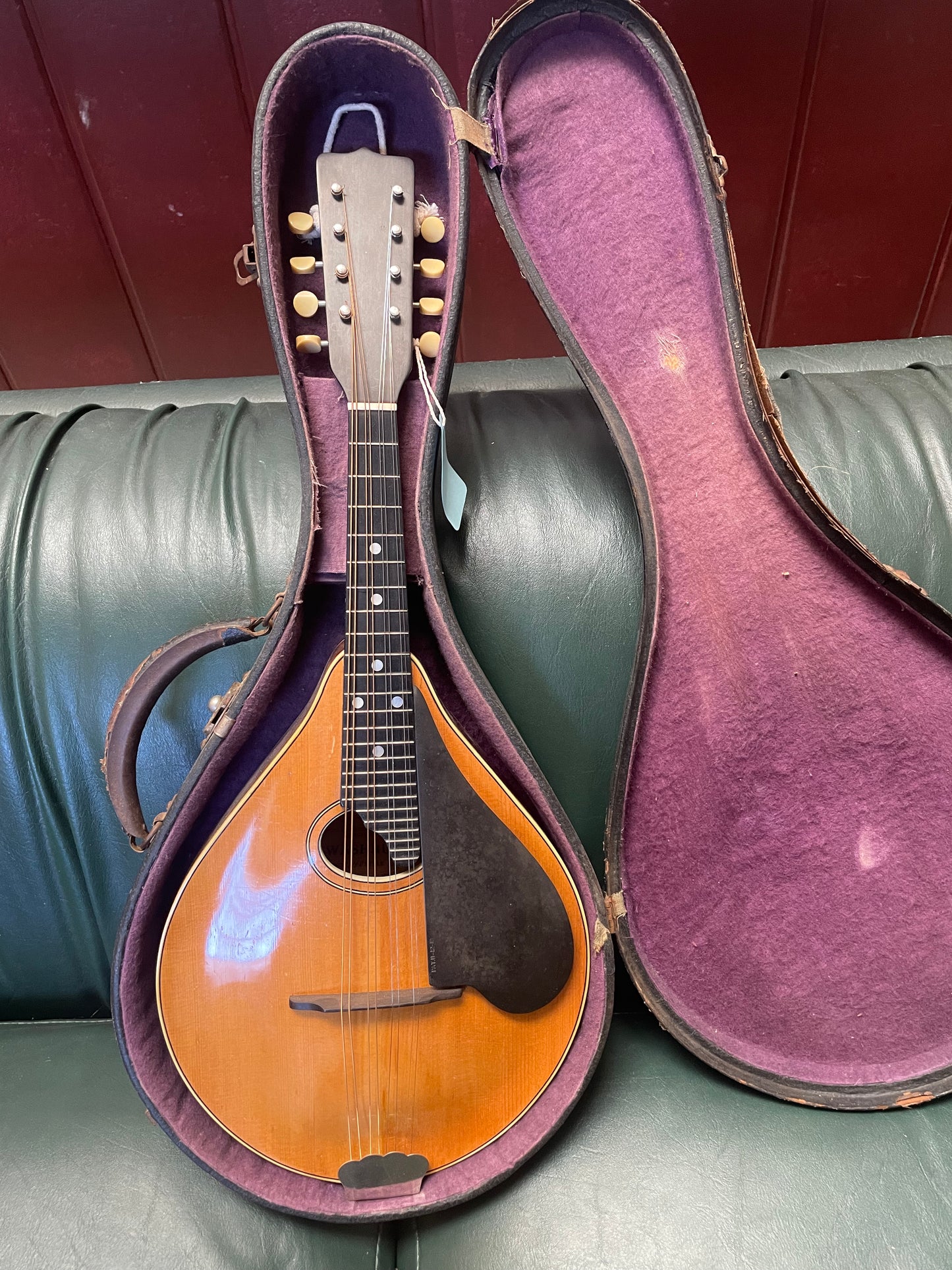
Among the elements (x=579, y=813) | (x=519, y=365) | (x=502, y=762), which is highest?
(x=519, y=365)

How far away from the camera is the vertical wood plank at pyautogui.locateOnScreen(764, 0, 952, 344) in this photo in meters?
1.05

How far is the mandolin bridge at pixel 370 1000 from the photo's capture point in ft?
1.76

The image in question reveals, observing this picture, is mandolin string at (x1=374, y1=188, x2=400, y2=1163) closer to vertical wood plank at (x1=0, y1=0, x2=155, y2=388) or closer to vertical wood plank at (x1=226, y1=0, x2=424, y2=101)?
vertical wood plank at (x1=226, y1=0, x2=424, y2=101)

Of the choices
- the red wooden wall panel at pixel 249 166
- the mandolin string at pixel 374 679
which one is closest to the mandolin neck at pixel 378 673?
the mandolin string at pixel 374 679

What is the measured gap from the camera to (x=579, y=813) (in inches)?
29.3

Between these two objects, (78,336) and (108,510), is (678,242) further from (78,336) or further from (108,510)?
(78,336)

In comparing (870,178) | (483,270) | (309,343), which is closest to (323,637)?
(309,343)

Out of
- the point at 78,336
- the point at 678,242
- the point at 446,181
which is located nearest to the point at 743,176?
the point at 678,242

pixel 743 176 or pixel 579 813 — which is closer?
pixel 579 813

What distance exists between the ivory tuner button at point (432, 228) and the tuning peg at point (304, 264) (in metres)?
0.11

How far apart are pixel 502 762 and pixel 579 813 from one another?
18cm

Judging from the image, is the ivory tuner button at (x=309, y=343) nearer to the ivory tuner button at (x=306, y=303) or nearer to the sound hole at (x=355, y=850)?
the ivory tuner button at (x=306, y=303)

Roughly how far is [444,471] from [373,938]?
1.42 ft

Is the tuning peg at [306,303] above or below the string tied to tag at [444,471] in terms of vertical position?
above
